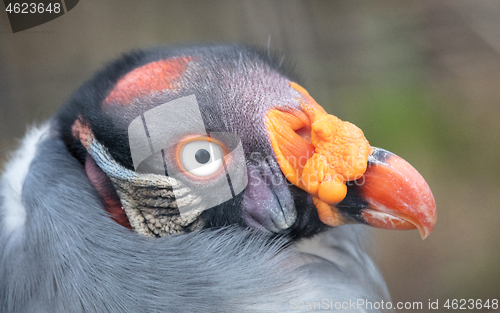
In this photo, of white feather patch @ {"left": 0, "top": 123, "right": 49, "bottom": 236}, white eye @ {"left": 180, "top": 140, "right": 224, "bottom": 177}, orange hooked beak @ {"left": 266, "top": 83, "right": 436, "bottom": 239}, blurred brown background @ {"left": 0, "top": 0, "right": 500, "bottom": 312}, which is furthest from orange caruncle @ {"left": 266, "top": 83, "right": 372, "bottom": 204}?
white feather patch @ {"left": 0, "top": 123, "right": 49, "bottom": 236}

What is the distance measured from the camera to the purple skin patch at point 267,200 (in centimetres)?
99

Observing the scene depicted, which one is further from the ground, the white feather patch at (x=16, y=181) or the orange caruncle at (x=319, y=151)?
the white feather patch at (x=16, y=181)

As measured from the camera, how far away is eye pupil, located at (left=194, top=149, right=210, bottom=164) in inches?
36.9

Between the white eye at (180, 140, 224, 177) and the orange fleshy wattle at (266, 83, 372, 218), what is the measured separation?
0.16 meters

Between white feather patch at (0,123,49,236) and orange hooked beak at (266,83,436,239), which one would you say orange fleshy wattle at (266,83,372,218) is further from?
white feather patch at (0,123,49,236)

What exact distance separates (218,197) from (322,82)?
122cm

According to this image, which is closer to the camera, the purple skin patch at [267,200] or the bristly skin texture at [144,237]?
the bristly skin texture at [144,237]

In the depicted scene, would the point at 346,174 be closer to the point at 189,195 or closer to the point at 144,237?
the point at 189,195

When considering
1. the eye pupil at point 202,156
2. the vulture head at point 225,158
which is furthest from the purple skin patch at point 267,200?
the eye pupil at point 202,156

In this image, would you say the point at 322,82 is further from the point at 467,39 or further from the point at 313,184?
the point at 313,184

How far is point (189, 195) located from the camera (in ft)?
3.16

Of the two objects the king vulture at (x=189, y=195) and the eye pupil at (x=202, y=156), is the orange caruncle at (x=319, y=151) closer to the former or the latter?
the king vulture at (x=189, y=195)

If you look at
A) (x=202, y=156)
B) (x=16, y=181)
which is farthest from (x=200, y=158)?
(x=16, y=181)

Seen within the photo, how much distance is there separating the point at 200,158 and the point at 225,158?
63 millimetres
